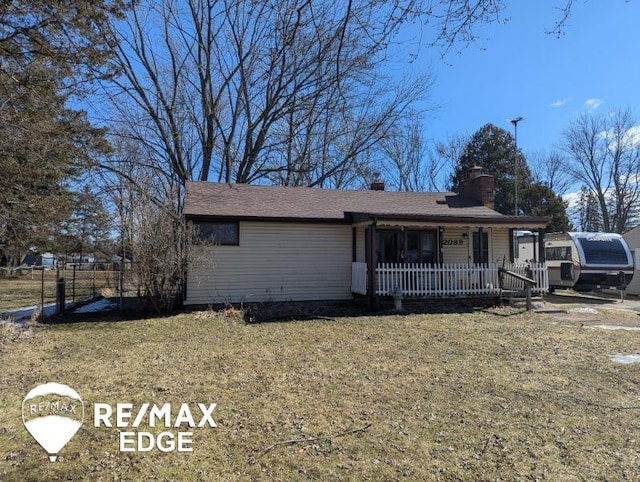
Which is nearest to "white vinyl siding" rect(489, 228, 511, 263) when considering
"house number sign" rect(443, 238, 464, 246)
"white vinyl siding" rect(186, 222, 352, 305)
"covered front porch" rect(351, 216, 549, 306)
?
"covered front porch" rect(351, 216, 549, 306)

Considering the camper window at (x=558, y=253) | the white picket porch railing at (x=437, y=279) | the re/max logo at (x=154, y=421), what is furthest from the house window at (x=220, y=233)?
the camper window at (x=558, y=253)

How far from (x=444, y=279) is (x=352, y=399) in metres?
8.30

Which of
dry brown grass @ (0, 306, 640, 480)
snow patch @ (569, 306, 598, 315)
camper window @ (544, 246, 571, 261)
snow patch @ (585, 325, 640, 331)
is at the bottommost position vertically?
snow patch @ (585, 325, 640, 331)

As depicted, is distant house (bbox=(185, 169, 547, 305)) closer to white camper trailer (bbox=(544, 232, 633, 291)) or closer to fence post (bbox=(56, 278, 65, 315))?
fence post (bbox=(56, 278, 65, 315))

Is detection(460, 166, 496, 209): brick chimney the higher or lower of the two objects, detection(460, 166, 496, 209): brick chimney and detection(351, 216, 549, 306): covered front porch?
the higher

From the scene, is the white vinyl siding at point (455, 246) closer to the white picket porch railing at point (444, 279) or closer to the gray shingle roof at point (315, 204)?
the gray shingle roof at point (315, 204)

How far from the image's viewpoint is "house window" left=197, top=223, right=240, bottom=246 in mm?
11766

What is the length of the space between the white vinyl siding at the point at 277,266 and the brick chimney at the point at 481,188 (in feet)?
21.3

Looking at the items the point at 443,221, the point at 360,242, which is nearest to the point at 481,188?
the point at 443,221

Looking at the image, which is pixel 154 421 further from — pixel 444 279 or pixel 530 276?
pixel 530 276

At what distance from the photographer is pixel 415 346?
7.32m

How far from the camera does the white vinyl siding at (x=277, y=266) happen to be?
1191cm

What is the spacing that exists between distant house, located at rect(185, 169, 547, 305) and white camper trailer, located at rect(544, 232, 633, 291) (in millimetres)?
4045

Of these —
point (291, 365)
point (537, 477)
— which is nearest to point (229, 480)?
point (537, 477)
